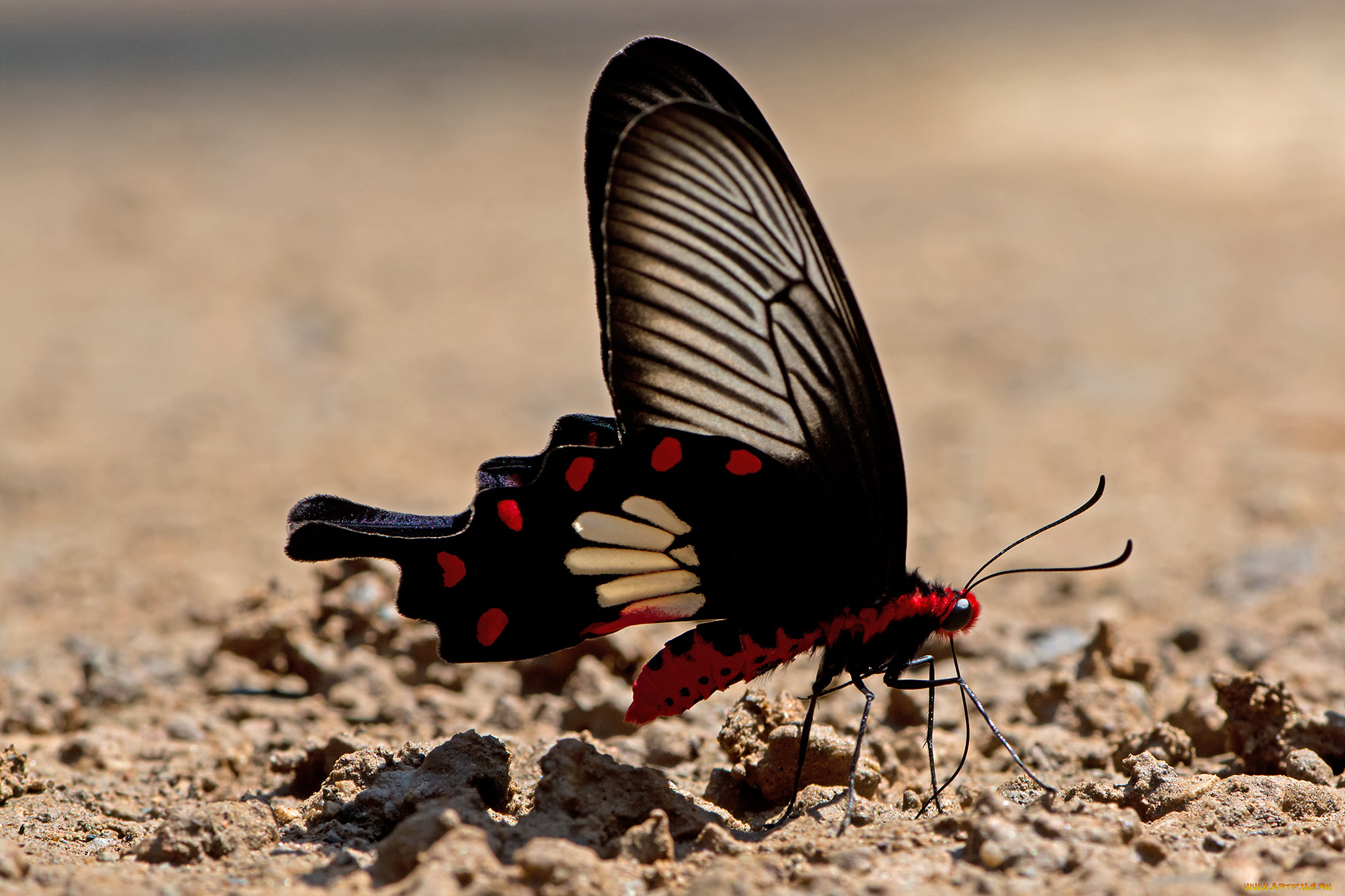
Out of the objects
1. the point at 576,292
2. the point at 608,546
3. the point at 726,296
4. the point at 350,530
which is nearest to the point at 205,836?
the point at 350,530

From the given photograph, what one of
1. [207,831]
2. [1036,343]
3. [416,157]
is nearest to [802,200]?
[207,831]

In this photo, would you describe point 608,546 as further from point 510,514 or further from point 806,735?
point 806,735

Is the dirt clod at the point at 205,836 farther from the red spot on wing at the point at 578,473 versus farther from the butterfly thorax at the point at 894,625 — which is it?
the butterfly thorax at the point at 894,625

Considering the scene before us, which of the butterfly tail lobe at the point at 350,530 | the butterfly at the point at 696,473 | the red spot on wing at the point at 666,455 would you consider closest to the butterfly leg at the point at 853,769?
the butterfly at the point at 696,473

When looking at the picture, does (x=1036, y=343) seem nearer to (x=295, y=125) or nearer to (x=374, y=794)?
(x=374, y=794)

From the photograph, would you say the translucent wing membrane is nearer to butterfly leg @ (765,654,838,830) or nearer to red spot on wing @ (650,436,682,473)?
red spot on wing @ (650,436,682,473)

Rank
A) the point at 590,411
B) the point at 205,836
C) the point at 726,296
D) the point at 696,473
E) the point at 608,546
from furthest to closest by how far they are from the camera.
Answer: the point at 590,411
the point at 608,546
the point at 696,473
the point at 726,296
the point at 205,836
